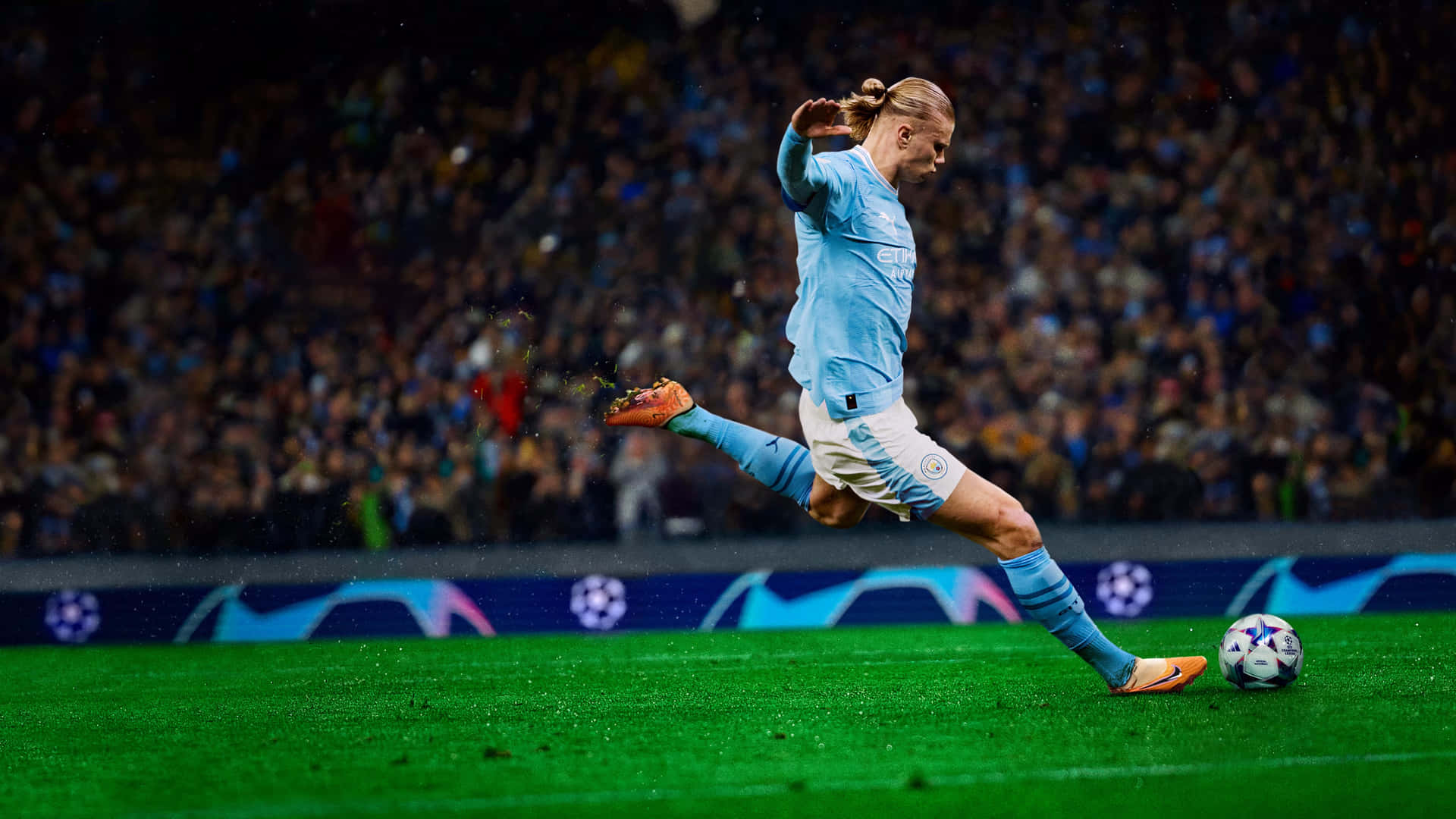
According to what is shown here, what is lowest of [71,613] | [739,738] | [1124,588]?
[1124,588]

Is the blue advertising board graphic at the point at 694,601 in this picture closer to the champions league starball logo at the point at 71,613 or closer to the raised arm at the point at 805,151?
the champions league starball logo at the point at 71,613

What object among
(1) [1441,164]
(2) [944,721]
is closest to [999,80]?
(1) [1441,164]

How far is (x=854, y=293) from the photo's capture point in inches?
208

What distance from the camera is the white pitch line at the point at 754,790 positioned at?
3.78 meters

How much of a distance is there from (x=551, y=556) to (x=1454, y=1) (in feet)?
36.1

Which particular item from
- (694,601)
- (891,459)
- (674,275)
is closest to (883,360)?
(891,459)

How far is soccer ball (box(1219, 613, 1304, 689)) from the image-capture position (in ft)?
18.9

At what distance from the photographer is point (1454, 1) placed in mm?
14805

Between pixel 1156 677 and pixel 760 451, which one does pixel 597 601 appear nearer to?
pixel 760 451

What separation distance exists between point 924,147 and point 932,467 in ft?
3.98

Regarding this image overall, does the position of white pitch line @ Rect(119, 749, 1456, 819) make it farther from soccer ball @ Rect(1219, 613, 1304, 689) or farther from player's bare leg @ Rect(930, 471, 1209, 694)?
soccer ball @ Rect(1219, 613, 1304, 689)

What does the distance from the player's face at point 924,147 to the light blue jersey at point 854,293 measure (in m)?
0.12

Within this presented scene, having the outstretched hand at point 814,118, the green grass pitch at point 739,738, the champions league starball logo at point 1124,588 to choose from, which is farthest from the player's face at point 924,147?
the champions league starball logo at point 1124,588

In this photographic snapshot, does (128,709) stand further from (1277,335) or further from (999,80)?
(999,80)
